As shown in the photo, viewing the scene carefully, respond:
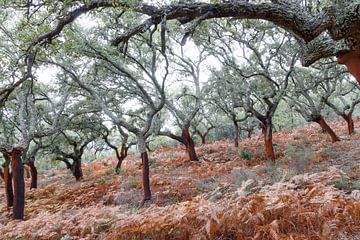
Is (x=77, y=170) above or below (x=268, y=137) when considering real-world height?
below

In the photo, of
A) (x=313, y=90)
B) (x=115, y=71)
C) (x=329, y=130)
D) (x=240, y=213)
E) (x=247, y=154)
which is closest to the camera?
(x=240, y=213)

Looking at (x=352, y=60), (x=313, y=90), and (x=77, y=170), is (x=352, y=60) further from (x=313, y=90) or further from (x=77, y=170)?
(x=77, y=170)

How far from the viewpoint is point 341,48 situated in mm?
3834

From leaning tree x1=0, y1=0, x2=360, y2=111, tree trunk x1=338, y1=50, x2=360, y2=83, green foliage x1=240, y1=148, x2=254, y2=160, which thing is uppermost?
leaning tree x1=0, y1=0, x2=360, y2=111

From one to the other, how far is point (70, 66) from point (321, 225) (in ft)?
30.6

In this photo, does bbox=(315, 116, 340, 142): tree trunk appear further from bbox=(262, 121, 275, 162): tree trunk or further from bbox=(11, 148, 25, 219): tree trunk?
bbox=(11, 148, 25, 219): tree trunk

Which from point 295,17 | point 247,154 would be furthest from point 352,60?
point 247,154

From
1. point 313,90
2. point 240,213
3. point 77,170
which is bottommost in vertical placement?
point 240,213

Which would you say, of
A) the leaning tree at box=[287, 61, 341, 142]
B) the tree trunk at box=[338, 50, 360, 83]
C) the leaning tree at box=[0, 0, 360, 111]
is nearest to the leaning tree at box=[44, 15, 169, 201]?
the leaning tree at box=[0, 0, 360, 111]

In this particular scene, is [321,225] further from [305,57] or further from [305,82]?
[305,82]

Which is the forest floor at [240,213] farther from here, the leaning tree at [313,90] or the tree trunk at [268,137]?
the leaning tree at [313,90]

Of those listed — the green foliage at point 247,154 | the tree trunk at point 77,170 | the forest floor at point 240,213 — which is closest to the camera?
the forest floor at point 240,213

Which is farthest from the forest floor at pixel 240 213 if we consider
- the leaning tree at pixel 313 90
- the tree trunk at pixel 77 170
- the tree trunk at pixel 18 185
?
the tree trunk at pixel 77 170

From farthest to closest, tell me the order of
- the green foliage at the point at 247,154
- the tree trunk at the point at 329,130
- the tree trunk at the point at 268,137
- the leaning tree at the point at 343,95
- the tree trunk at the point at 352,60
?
the leaning tree at the point at 343,95, the tree trunk at the point at 329,130, the green foliage at the point at 247,154, the tree trunk at the point at 268,137, the tree trunk at the point at 352,60
